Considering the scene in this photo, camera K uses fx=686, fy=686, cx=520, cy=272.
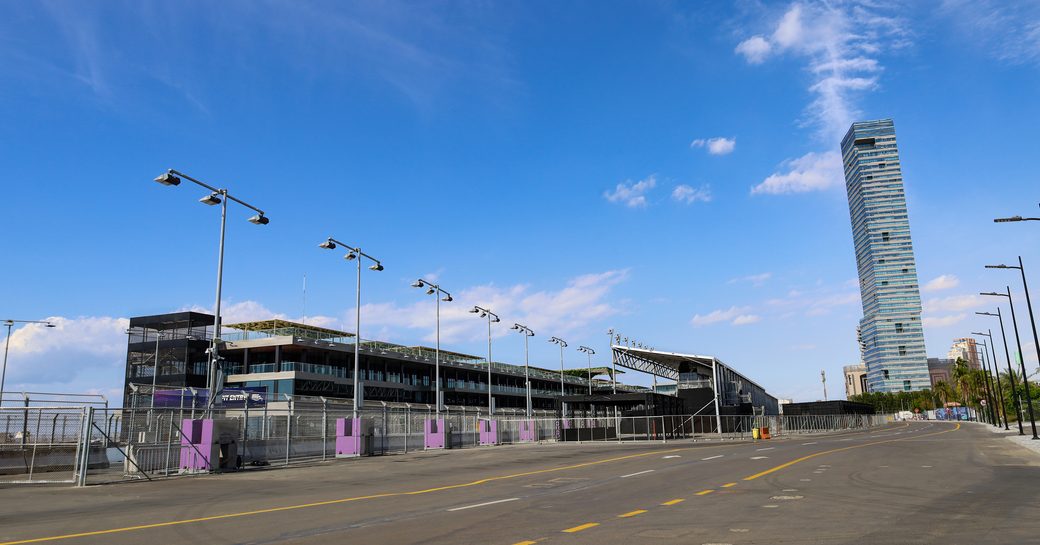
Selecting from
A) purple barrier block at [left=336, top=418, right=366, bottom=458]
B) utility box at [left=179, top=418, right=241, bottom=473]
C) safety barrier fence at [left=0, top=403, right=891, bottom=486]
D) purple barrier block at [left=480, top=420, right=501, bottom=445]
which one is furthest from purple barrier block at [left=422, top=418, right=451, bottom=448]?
utility box at [left=179, top=418, right=241, bottom=473]

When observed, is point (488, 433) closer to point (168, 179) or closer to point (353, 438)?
point (353, 438)

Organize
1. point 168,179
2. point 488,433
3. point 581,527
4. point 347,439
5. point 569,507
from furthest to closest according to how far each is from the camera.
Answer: point 488,433, point 347,439, point 168,179, point 569,507, point 581,527

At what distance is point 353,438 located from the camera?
3481 centimetres

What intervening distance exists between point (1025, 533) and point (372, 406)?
120 feet

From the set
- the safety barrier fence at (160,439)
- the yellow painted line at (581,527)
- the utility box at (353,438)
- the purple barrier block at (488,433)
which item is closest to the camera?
the yellow painted line at (581,527)

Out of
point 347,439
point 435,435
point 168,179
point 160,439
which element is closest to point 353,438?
point 347,439

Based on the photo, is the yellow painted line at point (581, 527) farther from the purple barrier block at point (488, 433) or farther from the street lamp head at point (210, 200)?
the purple barrier block at point (488, 433)

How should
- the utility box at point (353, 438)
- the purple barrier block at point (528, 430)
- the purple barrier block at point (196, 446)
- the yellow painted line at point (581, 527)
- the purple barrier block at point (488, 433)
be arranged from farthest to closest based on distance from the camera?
the purple barrier block at point (528, 430) → the purple barrier block at point (488, 433) → the utility box at point (353, 438) → the purple barrier block at point (196, 446) → the yellow painted line at point (581, 527)

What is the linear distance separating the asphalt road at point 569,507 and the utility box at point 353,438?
11655mm

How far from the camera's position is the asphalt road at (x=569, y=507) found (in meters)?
9.76

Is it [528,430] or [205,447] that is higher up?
[205,447]

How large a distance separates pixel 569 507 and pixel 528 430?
43.1m

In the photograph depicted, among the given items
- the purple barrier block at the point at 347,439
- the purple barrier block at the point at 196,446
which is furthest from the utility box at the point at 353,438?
the purple barrier block at the point at 196,446

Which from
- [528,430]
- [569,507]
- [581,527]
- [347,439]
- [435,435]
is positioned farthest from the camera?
[528,430]
